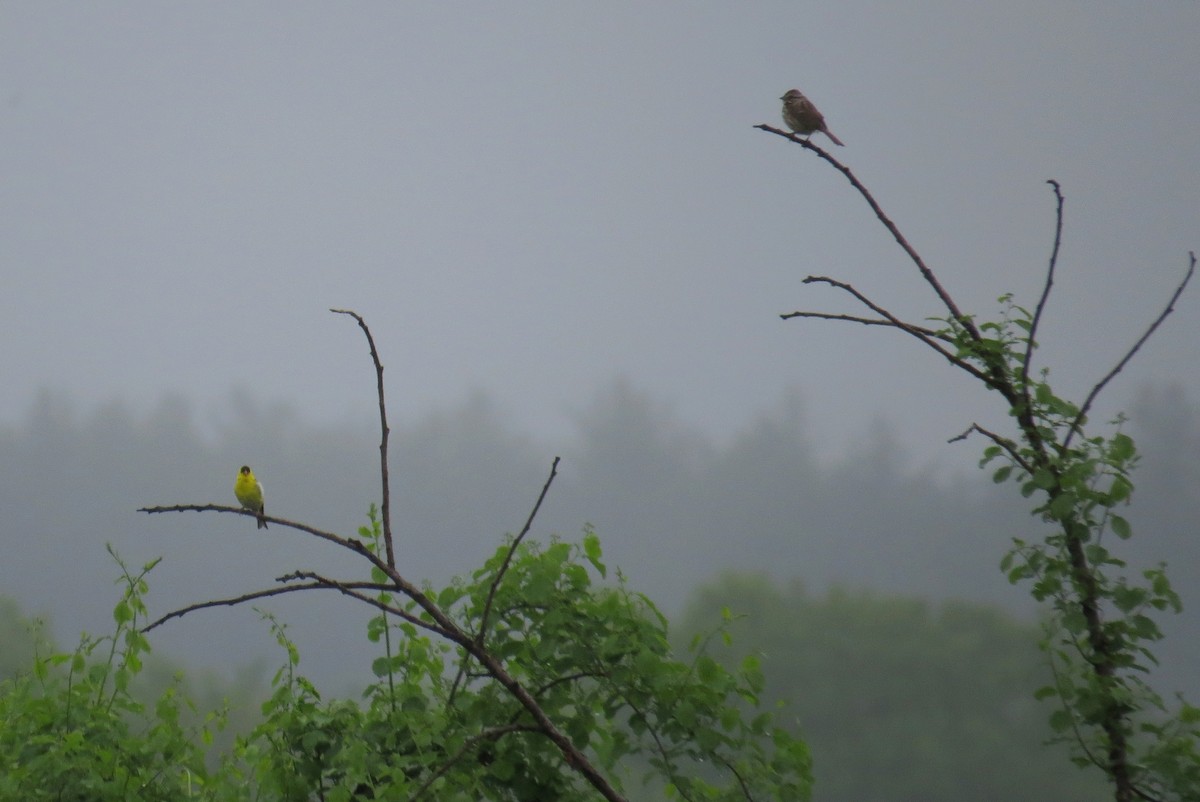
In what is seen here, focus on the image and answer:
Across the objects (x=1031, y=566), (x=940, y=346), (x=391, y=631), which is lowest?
(x=391, y=631)

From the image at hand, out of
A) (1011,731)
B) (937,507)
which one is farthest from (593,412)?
(1011,731)

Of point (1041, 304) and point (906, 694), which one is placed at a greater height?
point (906, 694)

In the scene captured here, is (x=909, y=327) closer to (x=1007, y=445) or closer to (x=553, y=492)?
(x=1007, y=445)

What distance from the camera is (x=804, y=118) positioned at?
6.83 m

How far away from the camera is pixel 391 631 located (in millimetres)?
3506

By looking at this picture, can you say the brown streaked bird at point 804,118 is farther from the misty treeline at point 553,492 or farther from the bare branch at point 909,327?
the misty treeline at point 553,492

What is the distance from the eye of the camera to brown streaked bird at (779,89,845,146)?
6.76 m

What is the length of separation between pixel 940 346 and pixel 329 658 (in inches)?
2684

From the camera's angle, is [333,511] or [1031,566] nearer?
[1031,566]

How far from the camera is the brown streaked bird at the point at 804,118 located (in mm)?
6762

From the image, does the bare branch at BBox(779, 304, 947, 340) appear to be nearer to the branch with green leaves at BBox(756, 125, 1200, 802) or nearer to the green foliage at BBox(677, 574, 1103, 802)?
the branch with green leaves at BBox(756, 125, 1200, 802)

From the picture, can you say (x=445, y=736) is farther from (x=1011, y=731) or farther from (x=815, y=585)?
(x=815, y=585)

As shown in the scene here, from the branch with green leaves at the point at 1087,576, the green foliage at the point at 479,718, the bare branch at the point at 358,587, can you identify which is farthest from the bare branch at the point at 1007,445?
the bare branch at the point at 358,587

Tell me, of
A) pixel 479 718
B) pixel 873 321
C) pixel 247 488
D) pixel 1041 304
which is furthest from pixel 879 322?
pixel 247 488
